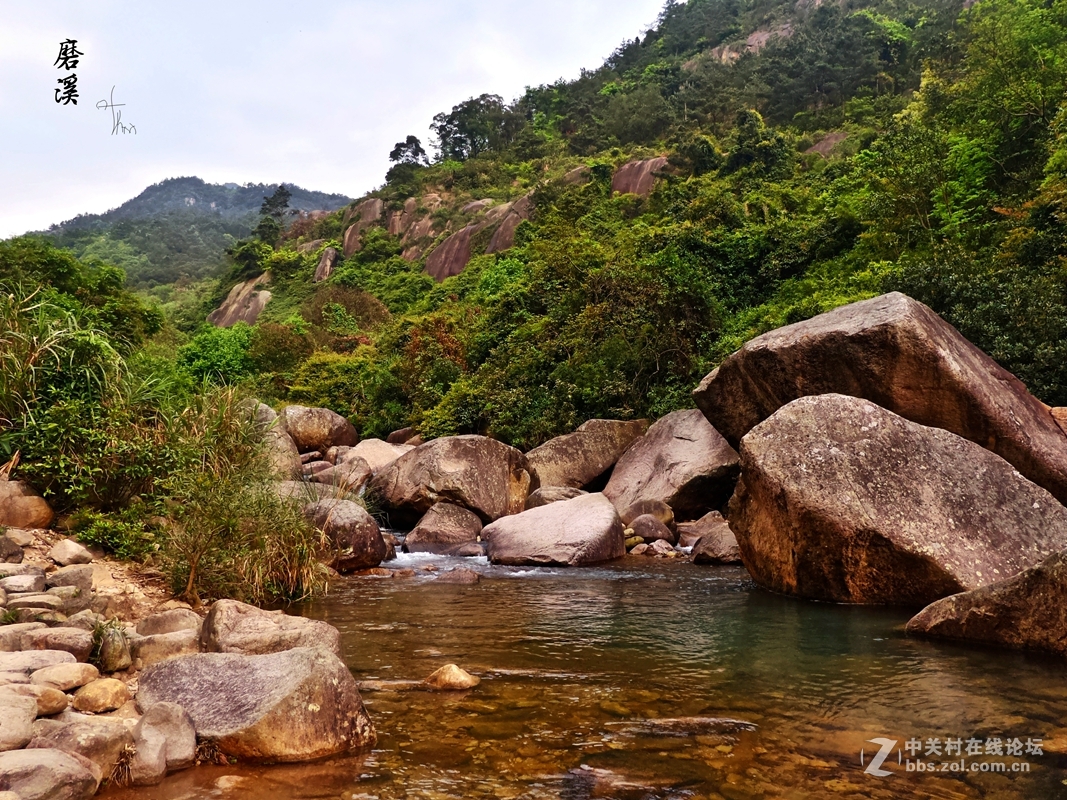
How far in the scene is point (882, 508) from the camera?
921 centimetres

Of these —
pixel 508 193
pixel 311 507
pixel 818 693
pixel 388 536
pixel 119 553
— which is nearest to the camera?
pixel 818 693

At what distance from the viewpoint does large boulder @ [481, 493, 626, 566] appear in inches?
508

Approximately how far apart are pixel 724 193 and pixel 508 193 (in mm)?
32203

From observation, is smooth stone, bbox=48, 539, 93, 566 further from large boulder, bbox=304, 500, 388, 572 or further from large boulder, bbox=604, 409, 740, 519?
large boulder, bbox=604, 409, 740, 519

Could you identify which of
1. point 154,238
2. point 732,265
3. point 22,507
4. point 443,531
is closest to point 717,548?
point 443,531

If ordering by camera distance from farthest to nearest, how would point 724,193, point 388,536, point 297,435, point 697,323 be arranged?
point 724,193
point 297,435
point 697,323
point 388,536

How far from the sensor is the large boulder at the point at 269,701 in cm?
486

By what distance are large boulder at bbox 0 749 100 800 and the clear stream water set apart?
29 cm

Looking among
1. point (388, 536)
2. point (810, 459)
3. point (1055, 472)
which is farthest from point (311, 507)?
point (1055, 472)

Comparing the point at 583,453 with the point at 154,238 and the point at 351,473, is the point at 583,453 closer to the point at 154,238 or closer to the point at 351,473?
the point at 351,473

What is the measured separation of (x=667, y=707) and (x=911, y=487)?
16.3 feet

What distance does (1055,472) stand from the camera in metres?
11.0

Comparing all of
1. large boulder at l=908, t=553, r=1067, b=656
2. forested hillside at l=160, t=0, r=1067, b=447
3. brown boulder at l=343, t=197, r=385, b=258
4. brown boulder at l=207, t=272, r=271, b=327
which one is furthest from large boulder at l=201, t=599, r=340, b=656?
brown boulder at l=343, t=197, r=385, b=258

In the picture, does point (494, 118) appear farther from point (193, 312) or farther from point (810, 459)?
point (810, 459)
